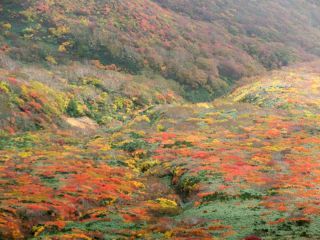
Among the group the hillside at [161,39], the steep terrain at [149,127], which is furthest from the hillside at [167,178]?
the hillside at [161,39]

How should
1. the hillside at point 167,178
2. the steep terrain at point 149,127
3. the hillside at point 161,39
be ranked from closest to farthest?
the hillside at point 167,178
the steep terrain at point 149,127
the hillside at point 161,39

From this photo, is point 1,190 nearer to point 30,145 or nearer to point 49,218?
point 49,218

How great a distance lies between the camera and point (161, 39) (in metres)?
53.4

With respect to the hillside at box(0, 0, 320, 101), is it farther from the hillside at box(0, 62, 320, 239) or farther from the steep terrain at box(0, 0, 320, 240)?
the hillside at box(0, 62, 320, 239)

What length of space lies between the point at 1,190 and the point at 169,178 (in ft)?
25.4

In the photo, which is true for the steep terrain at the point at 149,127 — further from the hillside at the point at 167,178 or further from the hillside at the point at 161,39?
the hillside at the point at 161,39

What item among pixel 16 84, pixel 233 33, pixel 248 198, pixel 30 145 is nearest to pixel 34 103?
pixel 16 84

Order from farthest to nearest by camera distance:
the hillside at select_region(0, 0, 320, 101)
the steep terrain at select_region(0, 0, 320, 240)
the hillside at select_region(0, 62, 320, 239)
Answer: the hillside at select_region(0, 0, 320, 101) < the steep terrain at select_region(0, 0, 320, 240) < the hillside at select_region(0, 62, 320, 239)

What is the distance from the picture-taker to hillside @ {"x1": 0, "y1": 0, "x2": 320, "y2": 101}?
144ft

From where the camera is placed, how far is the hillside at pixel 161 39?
43.8 meters

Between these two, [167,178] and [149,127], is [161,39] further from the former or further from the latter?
[167,178]

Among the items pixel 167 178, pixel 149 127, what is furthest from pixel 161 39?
pixel 167 178

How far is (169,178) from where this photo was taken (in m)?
20.3

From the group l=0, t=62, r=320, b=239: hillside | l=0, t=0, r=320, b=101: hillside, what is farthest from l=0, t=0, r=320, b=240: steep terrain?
l=0, t=0, r=320, b=101: hillside
